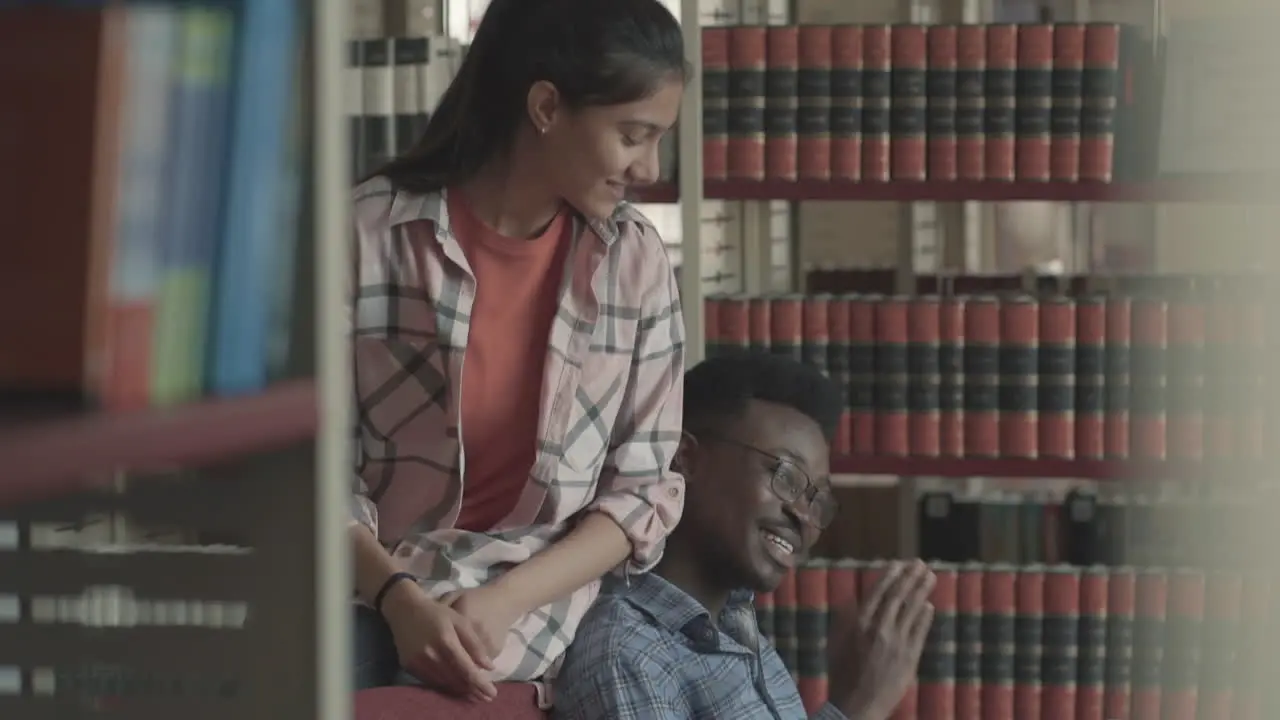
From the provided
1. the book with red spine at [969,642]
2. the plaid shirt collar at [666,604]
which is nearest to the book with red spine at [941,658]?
the book with red spine at [969,642]

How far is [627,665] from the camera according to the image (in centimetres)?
158

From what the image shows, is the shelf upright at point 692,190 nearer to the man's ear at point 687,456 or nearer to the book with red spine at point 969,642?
the book with red spine at point 969,642

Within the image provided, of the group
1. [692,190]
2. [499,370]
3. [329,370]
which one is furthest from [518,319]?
[692,190]

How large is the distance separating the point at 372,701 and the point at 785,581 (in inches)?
57.0

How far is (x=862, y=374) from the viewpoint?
277 cm

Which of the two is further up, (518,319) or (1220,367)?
(518,319)

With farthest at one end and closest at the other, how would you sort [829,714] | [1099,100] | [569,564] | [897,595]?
[1099,100] < [897,595] < [829,714] < [569,564]

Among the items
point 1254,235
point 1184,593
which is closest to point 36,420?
point 1184,593

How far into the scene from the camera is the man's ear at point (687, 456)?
1.90 metres

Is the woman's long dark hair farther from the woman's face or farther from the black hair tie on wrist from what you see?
the black hair tie on wrist

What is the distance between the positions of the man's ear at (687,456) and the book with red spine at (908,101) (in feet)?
3.02

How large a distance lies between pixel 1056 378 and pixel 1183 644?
1.46 feet

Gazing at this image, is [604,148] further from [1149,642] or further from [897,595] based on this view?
[1149,642]

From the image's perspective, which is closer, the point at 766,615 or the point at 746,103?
the point at 746,103
